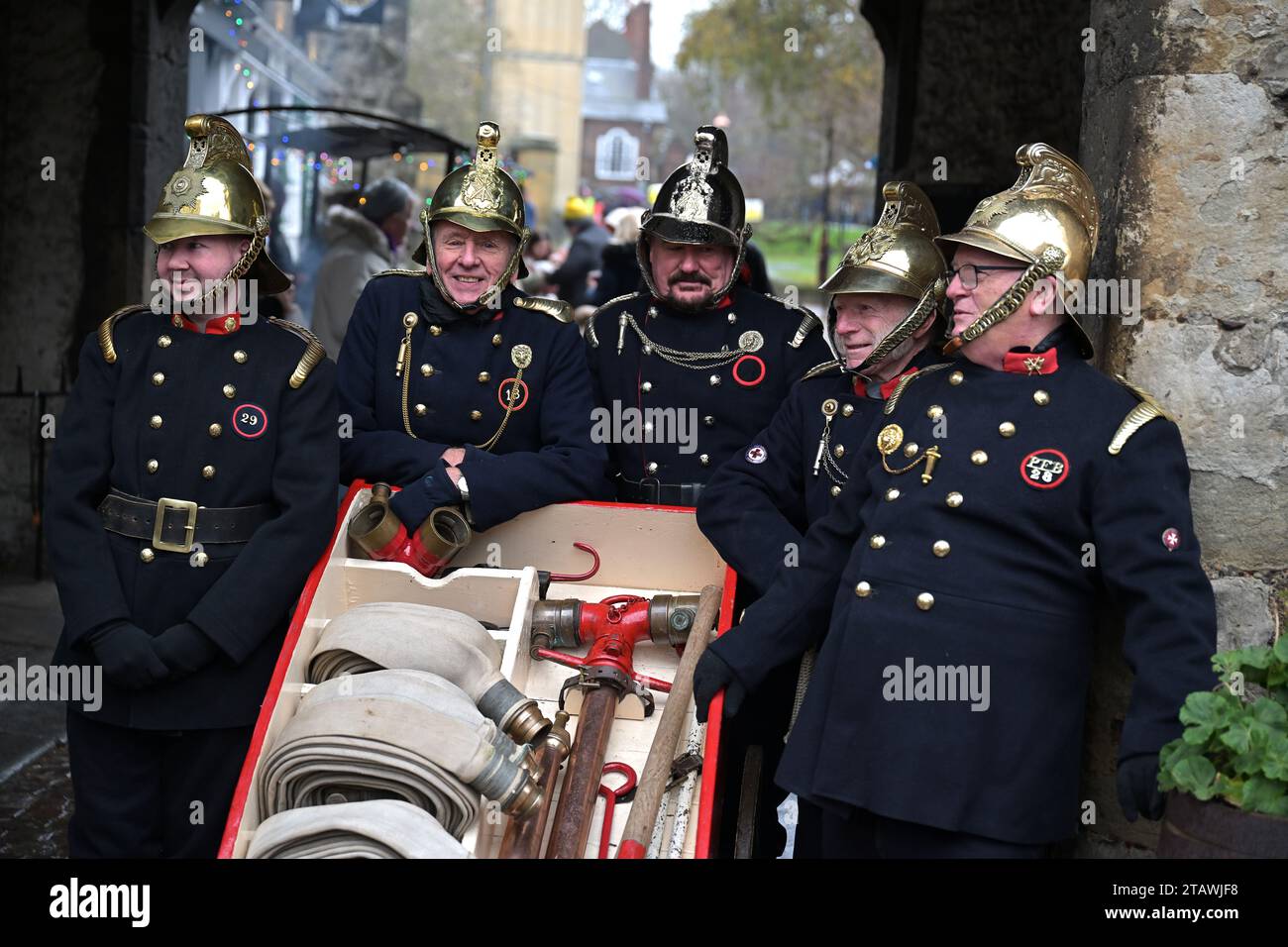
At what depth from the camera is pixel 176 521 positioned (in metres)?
3.63

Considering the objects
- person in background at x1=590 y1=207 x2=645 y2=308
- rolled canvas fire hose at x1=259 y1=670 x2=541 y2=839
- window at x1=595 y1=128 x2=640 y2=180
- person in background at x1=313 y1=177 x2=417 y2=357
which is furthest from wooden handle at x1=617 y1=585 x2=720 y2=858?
window at x1=595 y1=128 x2=640 y2=180

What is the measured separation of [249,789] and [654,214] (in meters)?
2.14

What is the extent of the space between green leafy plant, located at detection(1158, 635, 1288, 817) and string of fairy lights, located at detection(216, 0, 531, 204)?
583 cm

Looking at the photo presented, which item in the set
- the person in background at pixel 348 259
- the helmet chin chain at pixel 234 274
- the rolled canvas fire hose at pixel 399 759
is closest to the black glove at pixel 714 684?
the rolled canvas fire hose at pixel 399 759

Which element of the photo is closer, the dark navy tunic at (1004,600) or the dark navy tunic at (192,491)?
the dark navy tunic at (1004,600)

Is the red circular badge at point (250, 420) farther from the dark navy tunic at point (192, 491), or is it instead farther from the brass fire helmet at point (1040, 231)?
the brass fire helmet at point (1040, 231)

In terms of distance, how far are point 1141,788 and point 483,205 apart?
94.6 inches

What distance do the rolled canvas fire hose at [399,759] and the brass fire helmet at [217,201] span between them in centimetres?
121

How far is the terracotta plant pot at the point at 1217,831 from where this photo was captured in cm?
254

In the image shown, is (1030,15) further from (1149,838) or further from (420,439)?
(1149,838)

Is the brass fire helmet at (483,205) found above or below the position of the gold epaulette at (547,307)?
above

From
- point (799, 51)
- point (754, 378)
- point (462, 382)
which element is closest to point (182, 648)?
point (462, 382)

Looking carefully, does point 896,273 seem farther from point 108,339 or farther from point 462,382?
point 108,339

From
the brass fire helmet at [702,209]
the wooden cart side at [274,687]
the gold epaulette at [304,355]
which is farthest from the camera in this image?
the brass fire helmet at [702,209]
